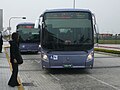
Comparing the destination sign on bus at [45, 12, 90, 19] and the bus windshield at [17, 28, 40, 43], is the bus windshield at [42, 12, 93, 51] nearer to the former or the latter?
the destination sign on bus at [45, 12, 90, 19]

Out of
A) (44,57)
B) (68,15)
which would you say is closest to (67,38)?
(68,15)

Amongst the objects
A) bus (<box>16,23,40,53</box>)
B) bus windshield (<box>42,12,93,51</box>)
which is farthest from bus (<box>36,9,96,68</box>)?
bus (<box>16,23,40,53</box>)

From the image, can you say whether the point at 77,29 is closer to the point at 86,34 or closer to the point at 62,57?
the point at 86,34

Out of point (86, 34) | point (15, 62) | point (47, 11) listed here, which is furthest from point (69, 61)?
point (15, 62)

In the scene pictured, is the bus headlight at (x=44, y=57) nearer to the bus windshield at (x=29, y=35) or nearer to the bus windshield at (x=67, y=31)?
the bus windshield at (x=67, y=31)

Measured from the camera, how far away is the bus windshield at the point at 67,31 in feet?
55.0

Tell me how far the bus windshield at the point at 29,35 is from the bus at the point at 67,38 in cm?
1640

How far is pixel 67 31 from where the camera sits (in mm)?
17094

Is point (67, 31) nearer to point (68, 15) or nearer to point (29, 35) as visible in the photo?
point (68, 15)

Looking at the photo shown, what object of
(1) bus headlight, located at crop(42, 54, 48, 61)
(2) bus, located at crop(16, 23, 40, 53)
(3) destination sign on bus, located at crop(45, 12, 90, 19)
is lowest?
(2) bus, located at crop(16, 23, 40, 53)

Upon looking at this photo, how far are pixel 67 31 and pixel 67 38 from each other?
400 mm

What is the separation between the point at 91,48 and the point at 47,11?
2.84m

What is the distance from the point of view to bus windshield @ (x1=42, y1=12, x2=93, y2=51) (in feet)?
55.0

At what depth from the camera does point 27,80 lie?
1448 centimetres
